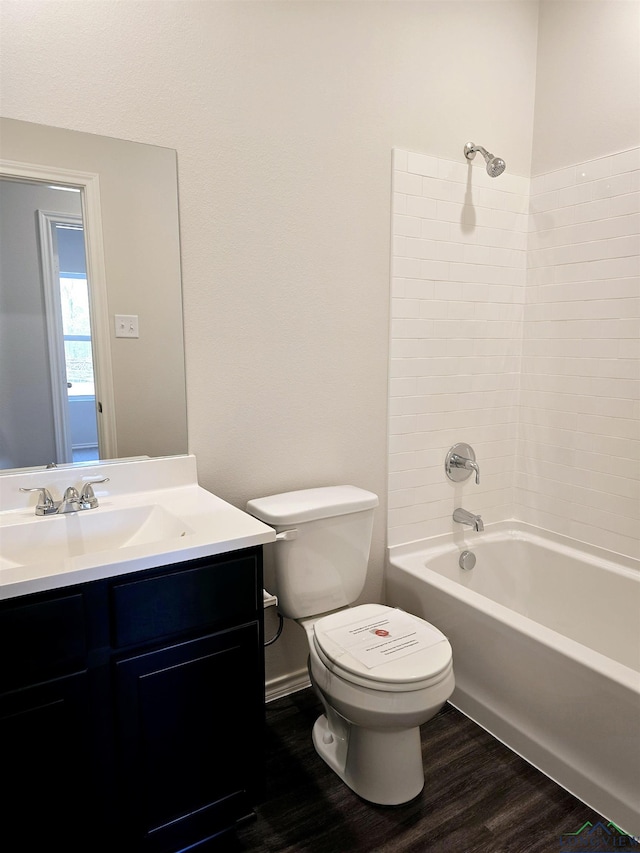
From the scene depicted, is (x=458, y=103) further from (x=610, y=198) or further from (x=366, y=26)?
(x=610, y=198)

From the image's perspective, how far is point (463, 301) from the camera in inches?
93.0

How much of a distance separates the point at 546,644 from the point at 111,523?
1.34m

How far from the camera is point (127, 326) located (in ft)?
5.52

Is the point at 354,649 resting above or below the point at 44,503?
below

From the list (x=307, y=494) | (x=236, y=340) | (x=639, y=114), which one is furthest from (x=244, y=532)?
(x=639, y=114)

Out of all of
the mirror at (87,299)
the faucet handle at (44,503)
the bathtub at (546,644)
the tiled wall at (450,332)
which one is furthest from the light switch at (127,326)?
the bathtub at (546,644)

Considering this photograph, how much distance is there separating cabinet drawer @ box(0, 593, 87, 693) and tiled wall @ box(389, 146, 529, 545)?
1396 millimetres

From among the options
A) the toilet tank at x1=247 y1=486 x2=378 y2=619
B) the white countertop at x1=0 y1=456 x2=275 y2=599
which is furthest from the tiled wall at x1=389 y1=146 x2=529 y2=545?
the white countertop at x1=0 y1=456 x2=275 y2=599

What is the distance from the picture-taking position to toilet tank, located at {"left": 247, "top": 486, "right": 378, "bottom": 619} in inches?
70.8

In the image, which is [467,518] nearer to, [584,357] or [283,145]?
[584,357]

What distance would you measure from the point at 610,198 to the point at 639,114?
0.29 metres

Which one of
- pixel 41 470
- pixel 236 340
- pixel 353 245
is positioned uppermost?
pixel 353 245

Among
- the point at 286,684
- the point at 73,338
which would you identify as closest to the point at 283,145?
the point at 73,338

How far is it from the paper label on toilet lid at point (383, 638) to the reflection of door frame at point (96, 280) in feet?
2.94
